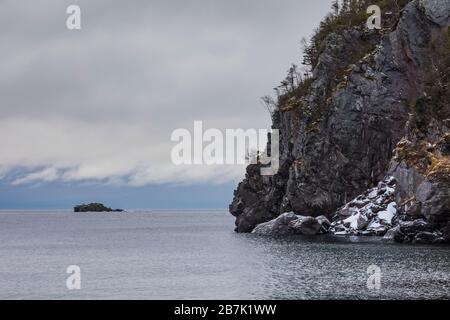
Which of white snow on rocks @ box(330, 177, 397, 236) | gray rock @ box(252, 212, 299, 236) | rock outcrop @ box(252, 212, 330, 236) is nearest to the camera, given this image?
white snow on rocks @ box(330, 177, 397, 236)

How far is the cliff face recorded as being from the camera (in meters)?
97.0

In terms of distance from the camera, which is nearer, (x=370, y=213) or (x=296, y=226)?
(x=370, y=213)

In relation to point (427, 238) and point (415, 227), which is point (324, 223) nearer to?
point (415, 227)

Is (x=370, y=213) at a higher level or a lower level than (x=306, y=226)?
higher

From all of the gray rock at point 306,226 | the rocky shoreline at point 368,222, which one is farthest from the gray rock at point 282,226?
the gray rock at point 306,226

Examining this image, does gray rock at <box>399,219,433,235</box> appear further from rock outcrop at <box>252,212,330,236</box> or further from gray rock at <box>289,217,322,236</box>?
rock outcrop at <box>252,212,330,236</box>

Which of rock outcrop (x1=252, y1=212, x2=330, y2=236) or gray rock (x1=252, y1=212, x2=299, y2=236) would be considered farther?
gray rock (x1=252, y1=212, x2=299, y2=236)

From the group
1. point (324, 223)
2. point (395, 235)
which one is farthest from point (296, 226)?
point (395, 235)

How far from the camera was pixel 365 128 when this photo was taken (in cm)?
12300

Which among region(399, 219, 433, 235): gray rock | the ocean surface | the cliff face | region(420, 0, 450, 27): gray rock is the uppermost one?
region(420, 0, 450, 27): gray rock

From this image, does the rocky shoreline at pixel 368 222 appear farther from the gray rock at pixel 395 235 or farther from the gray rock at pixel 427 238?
the gray rock at pixel 427 238

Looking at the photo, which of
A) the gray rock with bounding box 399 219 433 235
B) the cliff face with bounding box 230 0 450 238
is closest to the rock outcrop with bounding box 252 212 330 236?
the cliff face with bounding box 230 0 450 238
